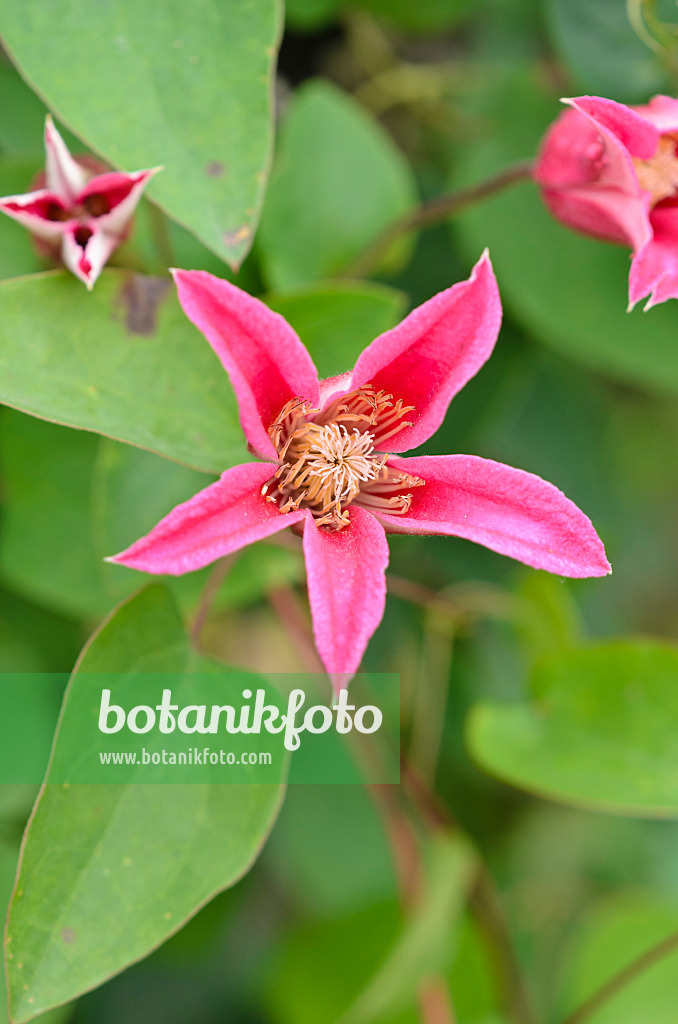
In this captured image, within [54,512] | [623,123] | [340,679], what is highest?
[623,123]

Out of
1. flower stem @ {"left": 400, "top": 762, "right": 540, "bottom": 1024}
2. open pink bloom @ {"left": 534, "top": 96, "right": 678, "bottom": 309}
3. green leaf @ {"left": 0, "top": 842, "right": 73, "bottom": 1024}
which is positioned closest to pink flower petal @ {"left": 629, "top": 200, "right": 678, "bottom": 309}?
open pink bloom @ {"left": 534, "top": 96, "right": 678, "bottom": 309}

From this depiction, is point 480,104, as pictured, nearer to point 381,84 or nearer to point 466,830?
point 381,84

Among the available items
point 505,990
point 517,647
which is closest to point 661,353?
point 517,647

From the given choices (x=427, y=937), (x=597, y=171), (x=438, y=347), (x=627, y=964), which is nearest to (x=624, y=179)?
(x=597, y=171)

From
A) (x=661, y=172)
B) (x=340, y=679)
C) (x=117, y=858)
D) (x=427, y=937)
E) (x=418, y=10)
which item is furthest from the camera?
(x=418, y=10)

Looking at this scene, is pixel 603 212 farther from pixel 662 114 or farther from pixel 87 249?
pixel 87 249

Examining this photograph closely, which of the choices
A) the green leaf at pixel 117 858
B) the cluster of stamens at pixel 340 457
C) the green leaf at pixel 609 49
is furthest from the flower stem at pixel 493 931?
the green leaf at pixel 609 49

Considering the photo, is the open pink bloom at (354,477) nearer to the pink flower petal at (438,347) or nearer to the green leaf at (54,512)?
the pink flower petal at (438,347)
